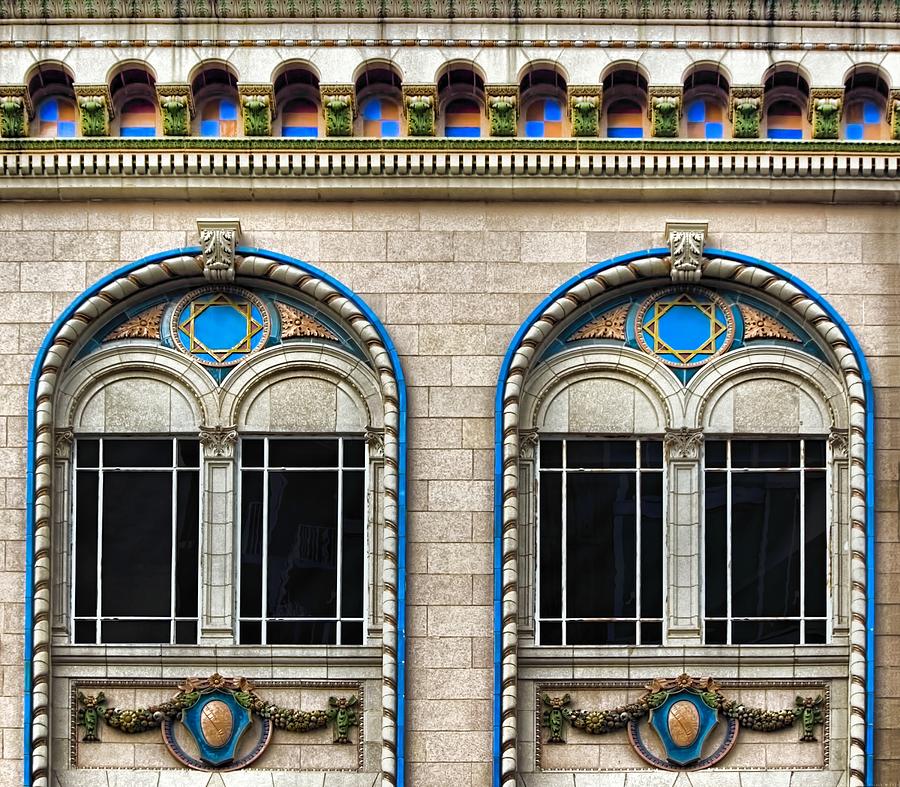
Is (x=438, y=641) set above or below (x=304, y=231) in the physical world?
below

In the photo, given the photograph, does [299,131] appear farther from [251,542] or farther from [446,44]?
[251,542]

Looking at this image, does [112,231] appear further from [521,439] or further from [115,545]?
[521,439]

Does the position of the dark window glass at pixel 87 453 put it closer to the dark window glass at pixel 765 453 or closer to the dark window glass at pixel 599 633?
the dark window glass at pixel 599 633

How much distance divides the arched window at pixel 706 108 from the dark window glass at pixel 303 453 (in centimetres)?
574

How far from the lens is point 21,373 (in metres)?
20.0

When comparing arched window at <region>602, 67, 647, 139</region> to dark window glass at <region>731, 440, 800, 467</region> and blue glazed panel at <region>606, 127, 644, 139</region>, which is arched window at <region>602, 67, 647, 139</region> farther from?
dark window glass at <region>731, 440, 800, 467</region>

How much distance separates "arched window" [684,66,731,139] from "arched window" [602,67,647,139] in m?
0.54

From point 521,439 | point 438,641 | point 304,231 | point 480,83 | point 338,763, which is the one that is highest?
point 480,83

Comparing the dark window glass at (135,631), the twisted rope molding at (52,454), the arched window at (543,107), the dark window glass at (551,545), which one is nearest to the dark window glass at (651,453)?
the dark window glass at (551,545)

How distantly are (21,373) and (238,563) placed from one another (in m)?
3.38

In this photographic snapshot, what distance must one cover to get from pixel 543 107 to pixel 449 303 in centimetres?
274

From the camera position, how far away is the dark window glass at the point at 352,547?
19859mm

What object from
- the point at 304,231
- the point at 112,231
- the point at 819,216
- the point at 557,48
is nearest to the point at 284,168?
the point at 304,231

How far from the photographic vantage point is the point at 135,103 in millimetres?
20781
